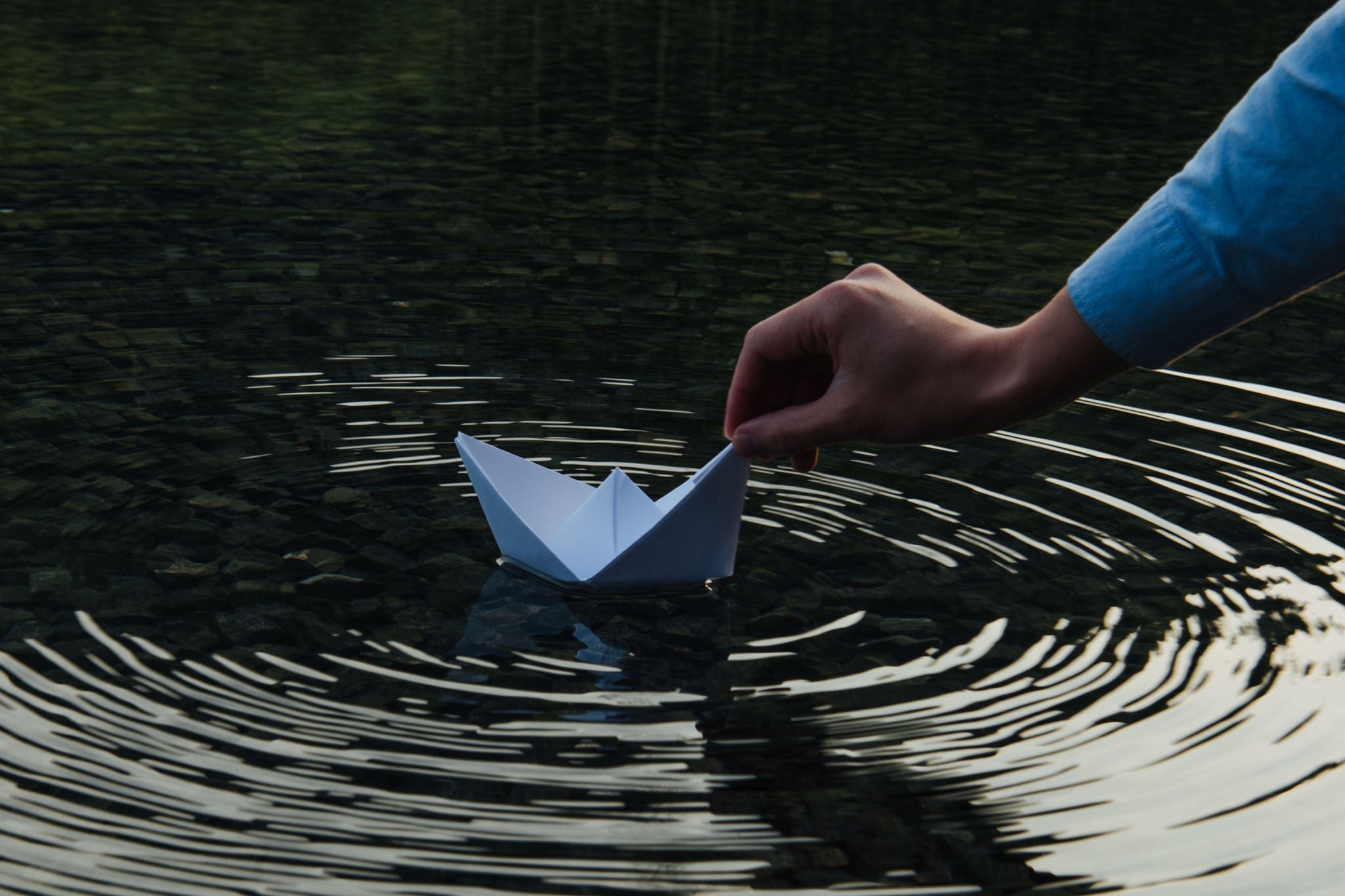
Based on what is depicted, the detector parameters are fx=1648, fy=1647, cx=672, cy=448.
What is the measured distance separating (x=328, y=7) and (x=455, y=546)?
11.6m

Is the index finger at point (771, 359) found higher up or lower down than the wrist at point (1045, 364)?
lower down

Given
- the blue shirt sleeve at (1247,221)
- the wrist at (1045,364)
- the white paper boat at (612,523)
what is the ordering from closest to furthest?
the blue shirt sleeve at (1247,221)
the wrist at (1045,364)
the white paper boat at (612,523)

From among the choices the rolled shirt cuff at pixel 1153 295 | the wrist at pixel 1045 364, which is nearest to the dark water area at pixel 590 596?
the wrist at pixel 1045 364

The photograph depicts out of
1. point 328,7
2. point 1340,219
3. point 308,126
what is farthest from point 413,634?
point 328,7

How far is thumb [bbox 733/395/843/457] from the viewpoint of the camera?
7.63 feet

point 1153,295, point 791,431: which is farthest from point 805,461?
point 1153,295

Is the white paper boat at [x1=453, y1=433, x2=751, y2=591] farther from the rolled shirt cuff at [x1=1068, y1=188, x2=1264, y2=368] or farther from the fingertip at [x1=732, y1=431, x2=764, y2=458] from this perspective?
the rolled shirt cuff at [x1=1068, y1=188, x2=1264, y2=368]

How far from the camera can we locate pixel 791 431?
244 centimetres

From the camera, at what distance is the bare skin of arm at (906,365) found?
6.29ft

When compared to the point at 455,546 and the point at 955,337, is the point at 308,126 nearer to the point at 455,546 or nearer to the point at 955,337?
the point at 455,546

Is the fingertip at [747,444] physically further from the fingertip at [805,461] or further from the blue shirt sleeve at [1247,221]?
the blue shirt sleeve at [1247,221]

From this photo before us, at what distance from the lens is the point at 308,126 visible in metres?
8.35

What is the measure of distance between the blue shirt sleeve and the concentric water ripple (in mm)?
890

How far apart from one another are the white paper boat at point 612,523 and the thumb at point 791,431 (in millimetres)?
353
